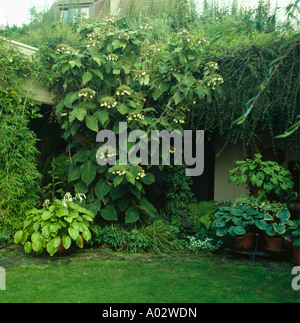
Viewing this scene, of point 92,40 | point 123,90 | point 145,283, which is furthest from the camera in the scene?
point 92,40

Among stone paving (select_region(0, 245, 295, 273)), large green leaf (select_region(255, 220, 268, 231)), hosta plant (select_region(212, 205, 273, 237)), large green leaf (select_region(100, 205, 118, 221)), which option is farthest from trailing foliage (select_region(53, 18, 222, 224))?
large green leaf (select_region(255, 220, 268, 231))

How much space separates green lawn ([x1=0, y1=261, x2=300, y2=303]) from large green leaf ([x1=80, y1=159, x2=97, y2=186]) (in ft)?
4.17

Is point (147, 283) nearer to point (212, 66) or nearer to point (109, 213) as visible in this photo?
point (109, 213)

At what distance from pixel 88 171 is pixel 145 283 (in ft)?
6.91

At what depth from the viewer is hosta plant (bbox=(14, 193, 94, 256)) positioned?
16.3ft

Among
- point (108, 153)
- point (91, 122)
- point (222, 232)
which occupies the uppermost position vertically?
point (91, 122)

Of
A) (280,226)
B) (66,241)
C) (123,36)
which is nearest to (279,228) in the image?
(280,226)

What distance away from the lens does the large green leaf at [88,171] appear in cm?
562

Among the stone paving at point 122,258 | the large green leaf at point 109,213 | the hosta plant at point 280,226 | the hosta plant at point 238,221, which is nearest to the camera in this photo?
the stone paving at point 122,258

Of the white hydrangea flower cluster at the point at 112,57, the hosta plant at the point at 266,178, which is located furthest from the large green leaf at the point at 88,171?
the hosta plant at the point at 266,178

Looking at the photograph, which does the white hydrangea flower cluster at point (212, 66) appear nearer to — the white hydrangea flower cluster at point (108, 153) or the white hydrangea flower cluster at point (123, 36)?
the white hydrangea flower cluster at point (123, 36)

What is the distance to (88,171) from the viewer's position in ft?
18.5

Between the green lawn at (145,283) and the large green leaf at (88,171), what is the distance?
127 centimetres
